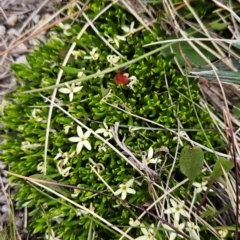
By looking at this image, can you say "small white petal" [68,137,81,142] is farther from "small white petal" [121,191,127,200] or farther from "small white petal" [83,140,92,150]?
"small white petal" [121,191,127,200]

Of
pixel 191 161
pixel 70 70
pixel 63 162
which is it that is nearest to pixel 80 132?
pixel 63 162

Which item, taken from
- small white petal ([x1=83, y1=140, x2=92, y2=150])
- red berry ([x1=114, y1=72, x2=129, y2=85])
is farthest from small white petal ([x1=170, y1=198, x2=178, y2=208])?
red berry ([x1=114, y1=72, x2=129, y2=85])

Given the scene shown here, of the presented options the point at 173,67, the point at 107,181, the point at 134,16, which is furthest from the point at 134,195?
the point at 134,16

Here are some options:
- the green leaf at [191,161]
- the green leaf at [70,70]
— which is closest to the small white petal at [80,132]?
the green leaf at [70,70]

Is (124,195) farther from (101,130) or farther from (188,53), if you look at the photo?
(188,53)

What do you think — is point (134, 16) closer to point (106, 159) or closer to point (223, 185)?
point (106, 159)
